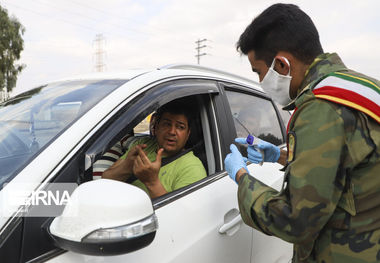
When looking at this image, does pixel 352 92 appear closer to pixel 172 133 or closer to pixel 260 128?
pixel 172 133

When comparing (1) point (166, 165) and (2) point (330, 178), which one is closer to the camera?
(2) point (330, 178)

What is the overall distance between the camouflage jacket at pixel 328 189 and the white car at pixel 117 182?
0.38 metres

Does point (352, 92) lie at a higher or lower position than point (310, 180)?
higher

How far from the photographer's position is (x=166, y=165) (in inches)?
71.7

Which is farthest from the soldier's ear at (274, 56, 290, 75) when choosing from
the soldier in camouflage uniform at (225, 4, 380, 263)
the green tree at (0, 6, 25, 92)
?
the green tree at (0, 6, 25, 92)

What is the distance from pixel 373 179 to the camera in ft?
3.26

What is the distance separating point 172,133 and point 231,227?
719 millimetres

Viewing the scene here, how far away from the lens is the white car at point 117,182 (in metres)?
0.84

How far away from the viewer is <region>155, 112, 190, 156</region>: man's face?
1944 mm

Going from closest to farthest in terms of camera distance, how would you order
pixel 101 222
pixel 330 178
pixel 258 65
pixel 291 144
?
1. pixel 101 222
2. pixel 330 178
3. pixel 291 144
4. pixel 258 65

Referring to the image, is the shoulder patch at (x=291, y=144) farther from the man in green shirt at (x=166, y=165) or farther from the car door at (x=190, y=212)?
the man in green shirt at (x=166, y=165)

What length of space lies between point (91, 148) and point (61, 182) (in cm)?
16

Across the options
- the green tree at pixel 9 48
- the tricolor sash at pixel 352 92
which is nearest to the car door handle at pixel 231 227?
the tricolor sash at pixel 352 92

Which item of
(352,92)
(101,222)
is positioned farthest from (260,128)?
(101,222)
